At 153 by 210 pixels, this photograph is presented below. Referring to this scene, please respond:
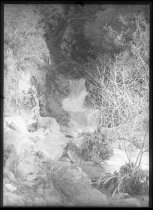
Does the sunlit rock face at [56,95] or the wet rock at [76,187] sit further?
the sunlit rock face at [56,95]

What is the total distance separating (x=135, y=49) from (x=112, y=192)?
1.59m

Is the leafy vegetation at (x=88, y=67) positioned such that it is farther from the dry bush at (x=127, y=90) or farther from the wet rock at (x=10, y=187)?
the wet rock at (x=10, y=187)

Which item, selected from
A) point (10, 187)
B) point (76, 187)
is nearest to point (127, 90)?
point (76, 187)

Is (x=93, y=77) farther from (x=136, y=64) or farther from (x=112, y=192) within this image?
(x=112, y=192)

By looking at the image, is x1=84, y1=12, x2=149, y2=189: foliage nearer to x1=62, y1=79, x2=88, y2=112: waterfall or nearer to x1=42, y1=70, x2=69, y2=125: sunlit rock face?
x1=62, y1=79, x2=88, y2=112: waterfall

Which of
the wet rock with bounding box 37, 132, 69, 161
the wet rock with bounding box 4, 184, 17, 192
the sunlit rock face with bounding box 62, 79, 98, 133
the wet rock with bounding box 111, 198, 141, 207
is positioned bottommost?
the wet rock with bounding box 111, 198, 141, 207

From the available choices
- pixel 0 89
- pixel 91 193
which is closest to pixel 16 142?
pixel 0 89

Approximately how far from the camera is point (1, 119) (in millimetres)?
3689

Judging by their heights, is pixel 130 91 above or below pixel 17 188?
above

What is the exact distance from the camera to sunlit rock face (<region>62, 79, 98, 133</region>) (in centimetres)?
371

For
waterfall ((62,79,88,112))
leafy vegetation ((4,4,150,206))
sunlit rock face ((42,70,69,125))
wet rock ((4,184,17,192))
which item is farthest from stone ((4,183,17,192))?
waterfall ((62,79,88,112))

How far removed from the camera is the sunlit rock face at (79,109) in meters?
3.71

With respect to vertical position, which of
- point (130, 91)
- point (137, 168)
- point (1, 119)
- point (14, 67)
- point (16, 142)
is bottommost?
point (137, 168)

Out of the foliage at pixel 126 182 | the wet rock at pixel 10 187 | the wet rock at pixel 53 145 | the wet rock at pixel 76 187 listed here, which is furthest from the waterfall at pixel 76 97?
the wet rock at pixel 10 187
